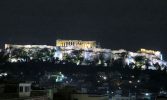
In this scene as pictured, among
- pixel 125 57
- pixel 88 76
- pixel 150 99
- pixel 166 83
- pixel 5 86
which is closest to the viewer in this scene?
pixel 5 86

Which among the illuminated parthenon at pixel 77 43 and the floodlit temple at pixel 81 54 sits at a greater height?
the illuminated parthenon at pixel 77 43

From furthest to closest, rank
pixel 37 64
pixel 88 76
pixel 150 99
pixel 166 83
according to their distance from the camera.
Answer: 1. pixel 37 64
2. pixel 88 76
3. pixel 166 83
4. pixel 150 99

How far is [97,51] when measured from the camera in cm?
12119

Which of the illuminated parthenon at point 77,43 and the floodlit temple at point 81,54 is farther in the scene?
the illuminated parthenon at point 77,43

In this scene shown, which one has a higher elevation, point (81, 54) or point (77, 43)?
point (77, 43)

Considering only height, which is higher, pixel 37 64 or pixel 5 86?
pixel 37 64

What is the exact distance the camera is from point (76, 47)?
12144cm

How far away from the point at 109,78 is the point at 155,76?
7.73 m

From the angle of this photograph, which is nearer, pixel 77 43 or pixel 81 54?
pixel 81 54

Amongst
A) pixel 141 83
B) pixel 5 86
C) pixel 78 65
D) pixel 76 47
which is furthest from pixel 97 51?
pixel 5 86

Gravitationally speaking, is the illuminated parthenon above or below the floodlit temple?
above

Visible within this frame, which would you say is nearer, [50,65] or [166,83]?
[166,83]

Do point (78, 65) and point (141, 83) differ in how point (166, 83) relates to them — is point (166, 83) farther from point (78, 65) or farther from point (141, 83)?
point (78, 65)

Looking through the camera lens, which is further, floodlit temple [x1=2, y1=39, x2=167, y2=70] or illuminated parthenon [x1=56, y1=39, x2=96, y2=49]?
illuminated parthenon [x1=56, y1=39, x2=96, y2=49]
